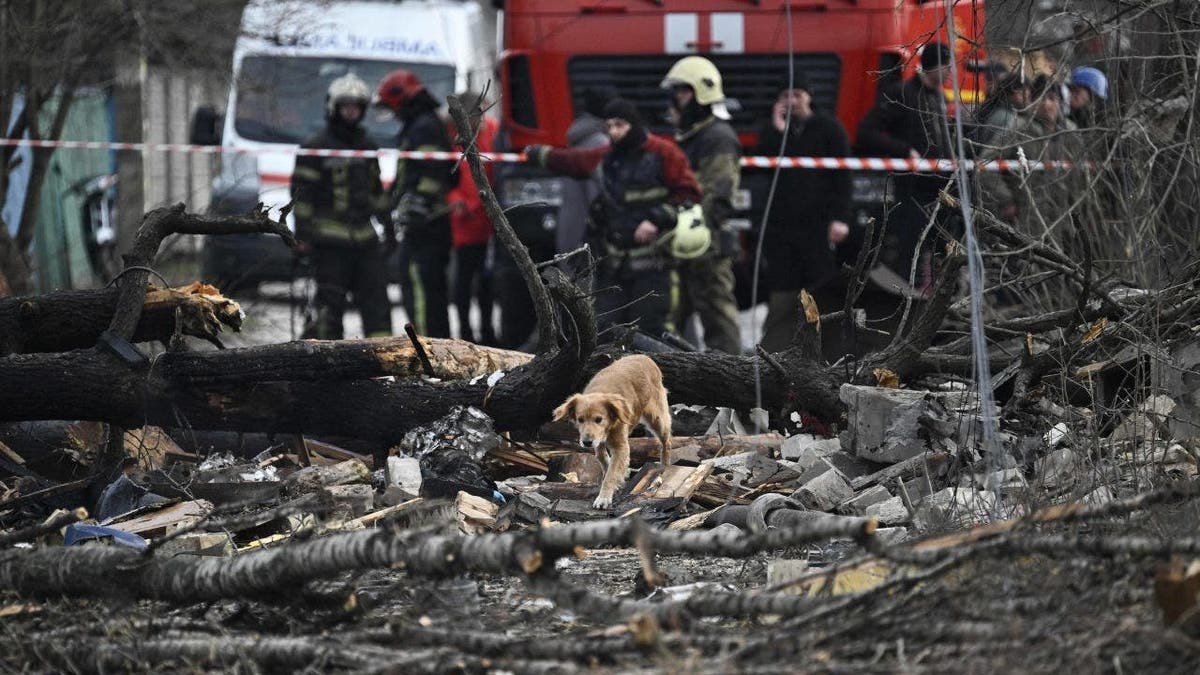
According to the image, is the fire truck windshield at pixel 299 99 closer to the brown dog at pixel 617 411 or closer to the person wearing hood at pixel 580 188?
the person wearing hood at pixel 580 188

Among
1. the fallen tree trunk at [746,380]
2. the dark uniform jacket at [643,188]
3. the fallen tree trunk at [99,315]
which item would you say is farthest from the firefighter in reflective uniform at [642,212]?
the fallen tree trunk at [99,315]

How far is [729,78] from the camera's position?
13.1m

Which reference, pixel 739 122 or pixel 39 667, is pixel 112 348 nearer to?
pixel 39 667

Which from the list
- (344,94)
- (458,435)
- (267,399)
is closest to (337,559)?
(458,435)

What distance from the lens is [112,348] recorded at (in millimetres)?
7148

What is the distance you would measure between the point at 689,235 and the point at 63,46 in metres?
4.89

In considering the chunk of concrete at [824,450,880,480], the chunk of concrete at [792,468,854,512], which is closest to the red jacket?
the chunk of concrete at [824,450,880,480]

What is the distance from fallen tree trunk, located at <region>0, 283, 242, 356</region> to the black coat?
16.6ft

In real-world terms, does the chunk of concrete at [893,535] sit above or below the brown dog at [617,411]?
below

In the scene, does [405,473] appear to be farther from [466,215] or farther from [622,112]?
[466,215]

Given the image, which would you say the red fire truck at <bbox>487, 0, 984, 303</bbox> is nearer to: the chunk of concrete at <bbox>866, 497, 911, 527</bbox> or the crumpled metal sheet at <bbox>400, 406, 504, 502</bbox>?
the crumpled metal sheet at <bbox>400, 406, 504, 502</bbox>

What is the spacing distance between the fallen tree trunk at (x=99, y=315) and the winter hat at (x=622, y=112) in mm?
3850

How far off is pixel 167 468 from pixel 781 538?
4.34m

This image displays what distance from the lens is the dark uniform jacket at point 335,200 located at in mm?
12234
